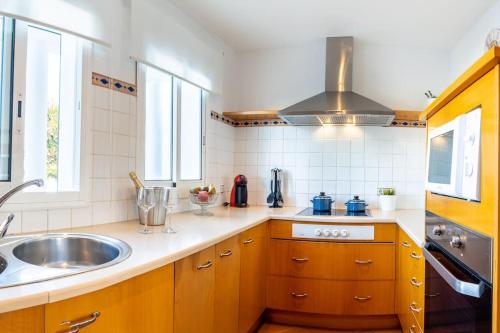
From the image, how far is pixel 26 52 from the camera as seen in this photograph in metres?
1.57

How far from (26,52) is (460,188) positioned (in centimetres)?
179

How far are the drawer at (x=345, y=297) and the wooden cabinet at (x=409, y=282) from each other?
0.32ft

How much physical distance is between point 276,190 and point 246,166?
0.41 meters

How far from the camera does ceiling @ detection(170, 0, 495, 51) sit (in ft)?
7.87

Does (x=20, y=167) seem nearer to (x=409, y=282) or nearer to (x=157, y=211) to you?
(x=157, y=211)

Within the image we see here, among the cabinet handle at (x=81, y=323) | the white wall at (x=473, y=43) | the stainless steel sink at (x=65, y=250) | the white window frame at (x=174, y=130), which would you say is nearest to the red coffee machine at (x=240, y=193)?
the white window frame at (x=174, y=130)

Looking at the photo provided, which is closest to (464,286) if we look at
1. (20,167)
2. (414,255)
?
(414,255)

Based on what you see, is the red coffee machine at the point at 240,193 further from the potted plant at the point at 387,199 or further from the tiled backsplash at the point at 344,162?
the potted plant at the point at 387,199

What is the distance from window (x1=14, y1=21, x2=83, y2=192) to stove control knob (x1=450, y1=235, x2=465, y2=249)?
1637mm

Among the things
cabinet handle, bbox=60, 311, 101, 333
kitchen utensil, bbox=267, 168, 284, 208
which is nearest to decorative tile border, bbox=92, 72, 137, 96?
cabinet handle, bbox=60, 311, 101, 333

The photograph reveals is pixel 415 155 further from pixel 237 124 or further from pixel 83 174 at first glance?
pixel 83 174

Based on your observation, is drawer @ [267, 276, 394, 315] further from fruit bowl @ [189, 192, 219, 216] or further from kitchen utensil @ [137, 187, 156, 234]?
kitchen utensil @ [137, 187, 156, 234]

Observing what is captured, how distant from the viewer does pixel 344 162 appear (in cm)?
323

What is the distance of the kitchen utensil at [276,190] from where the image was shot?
3.16 meters
